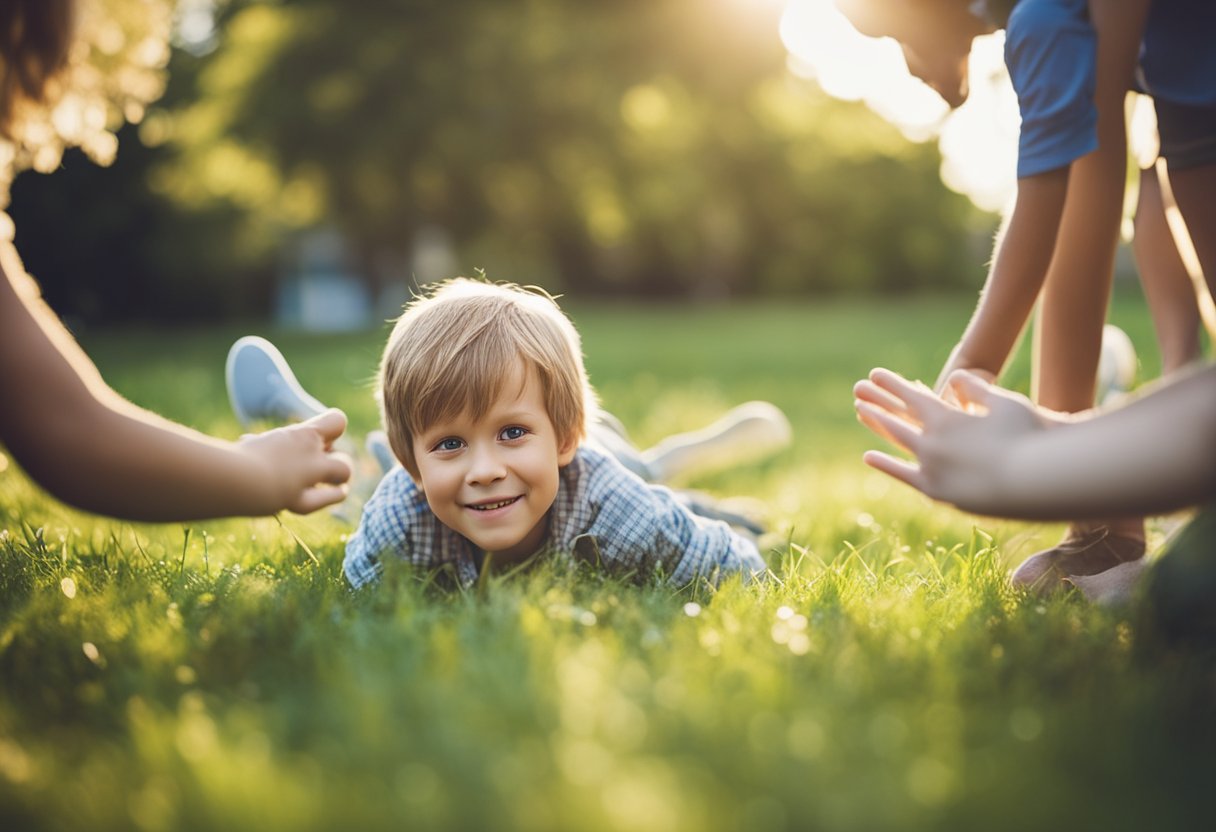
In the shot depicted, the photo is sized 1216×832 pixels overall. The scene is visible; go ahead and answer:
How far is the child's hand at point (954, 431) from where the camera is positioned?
1.58 meters

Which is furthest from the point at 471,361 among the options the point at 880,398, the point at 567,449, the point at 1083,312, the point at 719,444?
the point at 719,444

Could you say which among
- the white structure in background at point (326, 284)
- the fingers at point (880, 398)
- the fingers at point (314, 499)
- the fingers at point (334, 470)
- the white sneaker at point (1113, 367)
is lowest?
the fingers at point (880, 398)

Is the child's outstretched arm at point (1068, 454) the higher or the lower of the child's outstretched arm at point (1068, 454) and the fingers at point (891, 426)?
the lower

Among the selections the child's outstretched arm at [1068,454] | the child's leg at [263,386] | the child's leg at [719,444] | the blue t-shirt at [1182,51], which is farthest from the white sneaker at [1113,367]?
the child's leg at [263,386]

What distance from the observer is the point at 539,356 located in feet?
7.84

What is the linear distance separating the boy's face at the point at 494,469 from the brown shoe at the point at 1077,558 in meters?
1.19

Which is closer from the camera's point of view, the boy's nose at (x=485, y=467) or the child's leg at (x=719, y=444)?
the boy's nose at (x=485, y=467)

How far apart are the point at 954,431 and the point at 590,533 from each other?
104cm

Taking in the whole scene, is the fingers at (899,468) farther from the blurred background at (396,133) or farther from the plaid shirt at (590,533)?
the blurred background at (396,133)

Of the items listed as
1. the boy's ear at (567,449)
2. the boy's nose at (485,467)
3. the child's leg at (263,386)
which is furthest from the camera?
the child's leg at (263,386)

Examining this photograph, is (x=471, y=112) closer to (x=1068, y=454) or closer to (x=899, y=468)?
(x=899, y=468)

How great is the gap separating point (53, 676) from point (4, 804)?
476 mm

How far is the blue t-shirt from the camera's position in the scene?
7.10 ft

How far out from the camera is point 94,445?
61.4 inches
